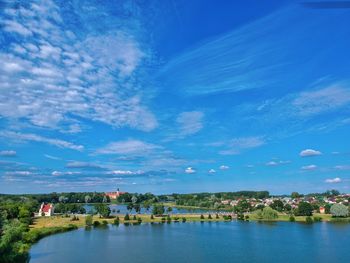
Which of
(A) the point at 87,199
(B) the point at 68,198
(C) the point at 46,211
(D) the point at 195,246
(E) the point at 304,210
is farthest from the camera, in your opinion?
(A) the point at 87,199

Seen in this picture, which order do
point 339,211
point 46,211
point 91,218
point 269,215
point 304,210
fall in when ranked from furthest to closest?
point 46,211 → point 304,210 → point 339,211 → point 269,215 → point 91,218

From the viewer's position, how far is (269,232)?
53.4 metres

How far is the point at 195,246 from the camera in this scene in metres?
40.5

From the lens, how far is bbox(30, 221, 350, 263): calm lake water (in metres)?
34.0

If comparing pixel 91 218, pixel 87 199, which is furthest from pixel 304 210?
pixel 87 199

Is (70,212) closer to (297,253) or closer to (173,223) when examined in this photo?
(173,223)

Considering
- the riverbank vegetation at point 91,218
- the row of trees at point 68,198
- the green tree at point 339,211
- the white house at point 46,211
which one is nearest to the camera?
the riverbank vegetation at point 91,218

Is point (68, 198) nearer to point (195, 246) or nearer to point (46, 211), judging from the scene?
point (46, 211)

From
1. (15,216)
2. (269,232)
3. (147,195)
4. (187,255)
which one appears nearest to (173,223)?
(269,232)

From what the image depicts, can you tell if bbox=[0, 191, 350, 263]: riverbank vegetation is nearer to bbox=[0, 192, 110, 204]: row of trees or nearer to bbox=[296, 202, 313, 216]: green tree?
bbox=[296, 202, 313, 216]: green tree

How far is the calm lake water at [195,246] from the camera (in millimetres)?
33969

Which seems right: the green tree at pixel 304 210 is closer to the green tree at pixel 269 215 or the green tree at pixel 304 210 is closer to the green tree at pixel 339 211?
the green tree at pixel 339 211

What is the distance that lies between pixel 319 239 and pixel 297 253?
419 inches

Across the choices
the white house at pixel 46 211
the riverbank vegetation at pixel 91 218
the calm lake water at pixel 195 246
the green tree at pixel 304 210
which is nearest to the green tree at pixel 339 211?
the riverbank vegetation at pixel 91 218
